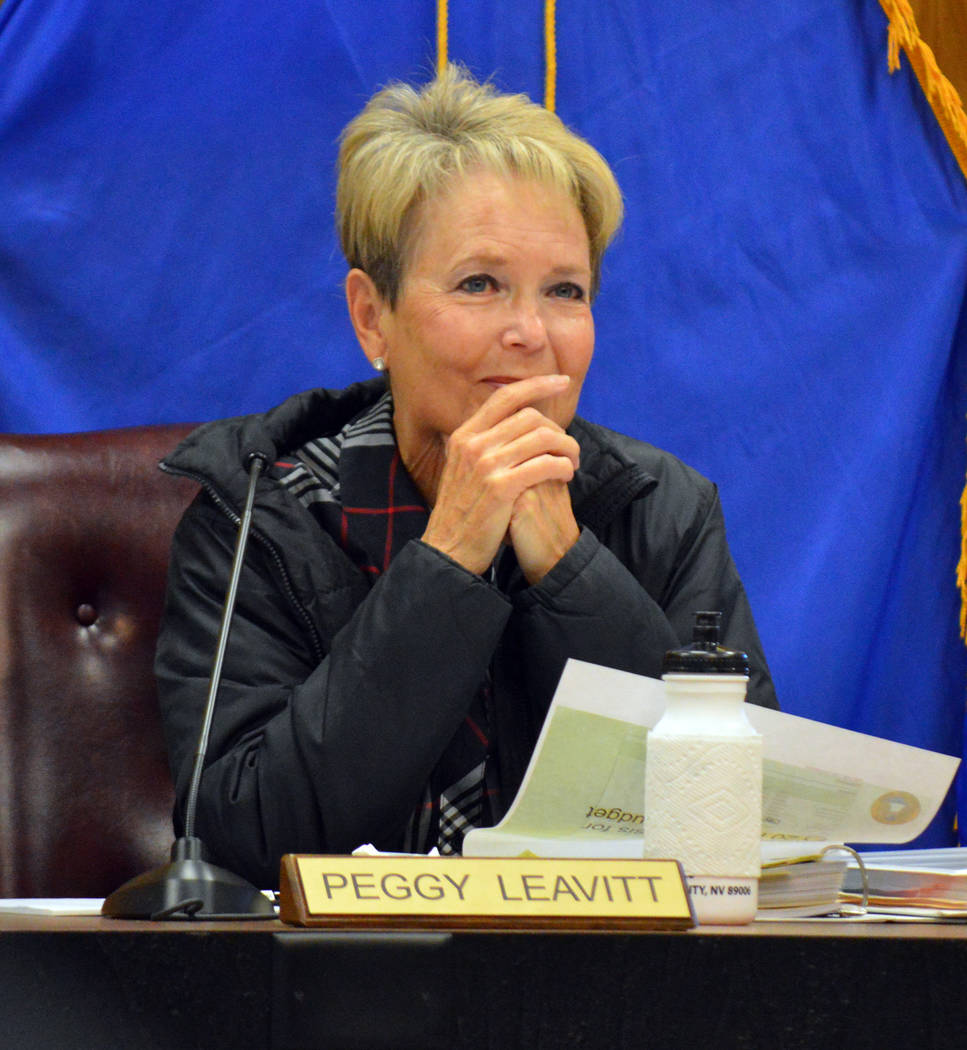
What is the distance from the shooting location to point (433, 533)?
129cm

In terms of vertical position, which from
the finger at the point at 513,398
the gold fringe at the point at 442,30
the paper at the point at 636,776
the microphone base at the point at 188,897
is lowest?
the microphone base at the point at 188,897

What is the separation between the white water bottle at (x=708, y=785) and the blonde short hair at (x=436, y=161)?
0.80m

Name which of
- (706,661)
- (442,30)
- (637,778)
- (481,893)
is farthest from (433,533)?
(442,30)

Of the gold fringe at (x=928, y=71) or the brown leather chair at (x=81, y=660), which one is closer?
the brown leather chair at (x=81, y=660)

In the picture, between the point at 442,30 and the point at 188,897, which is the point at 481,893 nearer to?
the point at 188,897

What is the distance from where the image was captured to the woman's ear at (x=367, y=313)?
1.53 m

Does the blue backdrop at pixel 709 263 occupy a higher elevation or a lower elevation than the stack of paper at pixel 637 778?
higher

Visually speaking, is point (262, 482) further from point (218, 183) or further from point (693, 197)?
point (693, 197)

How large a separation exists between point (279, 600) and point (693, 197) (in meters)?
0.87

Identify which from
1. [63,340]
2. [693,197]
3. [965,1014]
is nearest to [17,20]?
[63,340]

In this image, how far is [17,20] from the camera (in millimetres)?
1782

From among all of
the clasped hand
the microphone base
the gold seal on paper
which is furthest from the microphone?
the clasped hand

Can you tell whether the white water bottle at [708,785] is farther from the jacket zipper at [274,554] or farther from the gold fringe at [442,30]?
the gold fringe at [442,30]

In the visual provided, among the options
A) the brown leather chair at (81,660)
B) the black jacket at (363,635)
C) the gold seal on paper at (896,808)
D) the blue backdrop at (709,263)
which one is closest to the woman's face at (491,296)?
the black jacket at (363,635)
